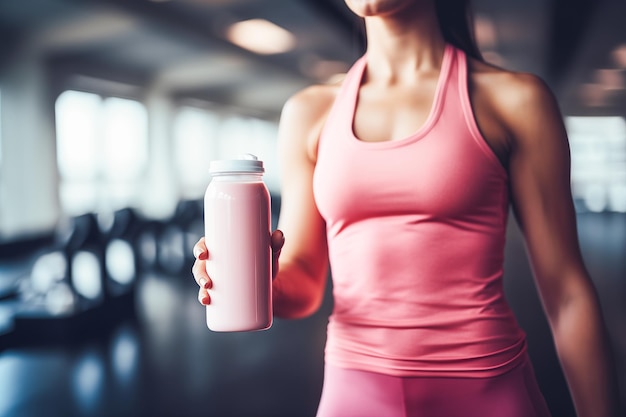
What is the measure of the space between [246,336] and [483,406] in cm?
438

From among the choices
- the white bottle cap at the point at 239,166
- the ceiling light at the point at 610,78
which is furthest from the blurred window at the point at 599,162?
the white bottle cap at the point at 239,166

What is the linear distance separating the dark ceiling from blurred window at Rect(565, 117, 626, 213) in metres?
3.10

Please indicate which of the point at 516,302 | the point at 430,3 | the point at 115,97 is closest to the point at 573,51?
the point at 516,302

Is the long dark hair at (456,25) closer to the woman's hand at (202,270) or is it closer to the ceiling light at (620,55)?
the woman's hand at (202,270)

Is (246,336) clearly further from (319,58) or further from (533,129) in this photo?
(319,58)

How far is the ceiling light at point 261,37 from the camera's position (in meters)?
9.23

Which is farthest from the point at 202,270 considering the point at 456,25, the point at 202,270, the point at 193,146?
the point at 193,146

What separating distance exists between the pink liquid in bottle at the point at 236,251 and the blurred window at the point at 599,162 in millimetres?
17896

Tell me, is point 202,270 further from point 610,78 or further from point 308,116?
point 610,78

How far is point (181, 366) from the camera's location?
14.3 feet

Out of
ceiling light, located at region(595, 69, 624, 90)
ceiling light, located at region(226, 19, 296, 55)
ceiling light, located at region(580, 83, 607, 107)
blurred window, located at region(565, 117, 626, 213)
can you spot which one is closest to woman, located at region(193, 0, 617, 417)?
ceiling light, located at region(226, 19, 296, 55)

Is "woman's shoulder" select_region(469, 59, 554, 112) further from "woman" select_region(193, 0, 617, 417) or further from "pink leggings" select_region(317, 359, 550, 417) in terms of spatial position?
"pink leggings" select_region(317, 359, 550, 417)

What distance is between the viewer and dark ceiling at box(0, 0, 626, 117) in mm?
7863

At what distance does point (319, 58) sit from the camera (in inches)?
499
